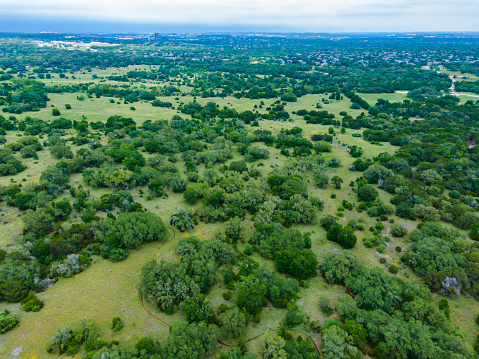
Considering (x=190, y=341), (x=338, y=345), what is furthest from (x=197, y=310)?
(x=338, y=345)

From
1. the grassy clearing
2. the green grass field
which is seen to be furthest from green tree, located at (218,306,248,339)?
the grassy clearing

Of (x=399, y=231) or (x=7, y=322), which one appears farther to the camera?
(x=399, y=231)

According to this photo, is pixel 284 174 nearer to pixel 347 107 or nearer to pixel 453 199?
pixel 453 199

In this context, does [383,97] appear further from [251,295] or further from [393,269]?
[251,295]

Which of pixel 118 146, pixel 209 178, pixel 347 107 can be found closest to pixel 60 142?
pixel 118 146

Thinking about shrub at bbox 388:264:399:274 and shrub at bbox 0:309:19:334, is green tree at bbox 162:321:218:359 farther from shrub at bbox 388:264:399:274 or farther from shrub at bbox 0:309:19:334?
shrub at bbox 388:264:399:274

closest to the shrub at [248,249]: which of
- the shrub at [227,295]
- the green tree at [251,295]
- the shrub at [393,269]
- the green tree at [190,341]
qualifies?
the green tree at [251,295]
